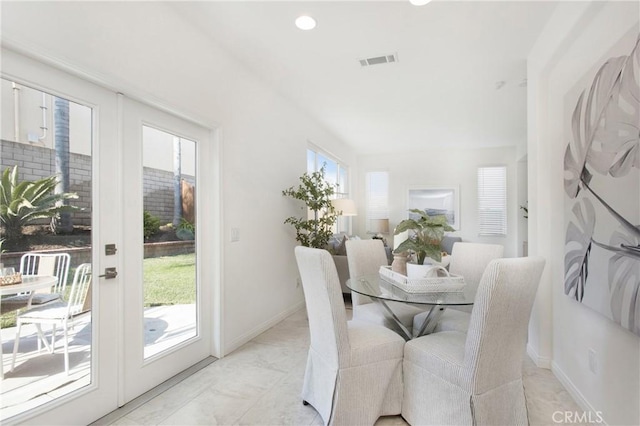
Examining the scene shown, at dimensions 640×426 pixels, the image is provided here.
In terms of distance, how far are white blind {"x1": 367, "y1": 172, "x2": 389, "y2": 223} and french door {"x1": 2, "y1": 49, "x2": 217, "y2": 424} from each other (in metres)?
5.28

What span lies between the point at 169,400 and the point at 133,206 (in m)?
1.33

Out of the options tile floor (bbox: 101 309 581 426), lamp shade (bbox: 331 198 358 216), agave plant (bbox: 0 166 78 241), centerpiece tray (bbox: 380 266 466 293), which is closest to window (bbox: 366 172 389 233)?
lamp shade (bbox: 331 198 358 216)

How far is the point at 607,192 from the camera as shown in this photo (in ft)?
5.40

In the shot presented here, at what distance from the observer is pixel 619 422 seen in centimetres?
158

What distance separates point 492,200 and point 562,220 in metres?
4.88

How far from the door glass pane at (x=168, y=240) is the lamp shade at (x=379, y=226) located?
5.11 m

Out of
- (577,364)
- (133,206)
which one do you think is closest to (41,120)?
(133,206)

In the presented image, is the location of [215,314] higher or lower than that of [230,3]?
lower

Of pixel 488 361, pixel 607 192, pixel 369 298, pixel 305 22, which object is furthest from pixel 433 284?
pixel 305 22

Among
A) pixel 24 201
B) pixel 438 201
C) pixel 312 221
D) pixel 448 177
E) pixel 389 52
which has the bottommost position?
pixel 312 221

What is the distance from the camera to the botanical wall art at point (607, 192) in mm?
1440

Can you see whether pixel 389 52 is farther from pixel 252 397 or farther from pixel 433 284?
pixel 252 397

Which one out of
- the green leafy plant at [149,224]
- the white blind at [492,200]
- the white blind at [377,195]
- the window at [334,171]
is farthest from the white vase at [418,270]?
A: the white blind at [492,200]

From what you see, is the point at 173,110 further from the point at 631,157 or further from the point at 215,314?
the point at 631,157
